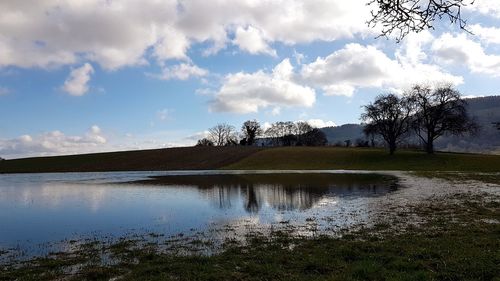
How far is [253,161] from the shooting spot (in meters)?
94.7

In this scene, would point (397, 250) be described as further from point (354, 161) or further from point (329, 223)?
point (354, 161)

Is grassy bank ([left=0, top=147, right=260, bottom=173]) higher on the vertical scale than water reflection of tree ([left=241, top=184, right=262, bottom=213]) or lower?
higher

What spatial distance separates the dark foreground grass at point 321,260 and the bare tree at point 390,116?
7786 centimetres

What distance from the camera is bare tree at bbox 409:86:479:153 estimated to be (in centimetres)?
8262

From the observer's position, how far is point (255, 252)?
43.1 feet

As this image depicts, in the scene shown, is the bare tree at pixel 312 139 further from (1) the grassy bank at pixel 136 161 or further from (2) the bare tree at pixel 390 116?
(2) the bare tree at pixel 390 116

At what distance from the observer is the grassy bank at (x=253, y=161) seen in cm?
7756

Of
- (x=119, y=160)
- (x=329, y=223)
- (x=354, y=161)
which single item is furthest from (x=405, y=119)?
(x=329, y=223)

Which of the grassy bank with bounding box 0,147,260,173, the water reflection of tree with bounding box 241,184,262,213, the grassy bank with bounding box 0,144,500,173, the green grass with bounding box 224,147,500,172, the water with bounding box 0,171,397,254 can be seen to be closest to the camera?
the water with bounding box 0,171,397,254

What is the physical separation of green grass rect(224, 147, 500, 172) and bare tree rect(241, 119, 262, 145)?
2318 inches

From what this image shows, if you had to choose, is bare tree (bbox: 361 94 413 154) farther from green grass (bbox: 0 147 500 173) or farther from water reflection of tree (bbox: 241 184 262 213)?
water reflection of tree (bbox: 241 184 262 213)

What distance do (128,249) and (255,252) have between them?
466cm

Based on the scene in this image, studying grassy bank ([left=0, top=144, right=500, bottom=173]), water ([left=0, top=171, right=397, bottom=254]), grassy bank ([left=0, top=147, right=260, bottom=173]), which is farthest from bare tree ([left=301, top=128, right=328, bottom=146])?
water ([left=0, top=171, right=397, bottom=254])

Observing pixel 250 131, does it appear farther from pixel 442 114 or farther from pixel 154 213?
pixel 154 213
